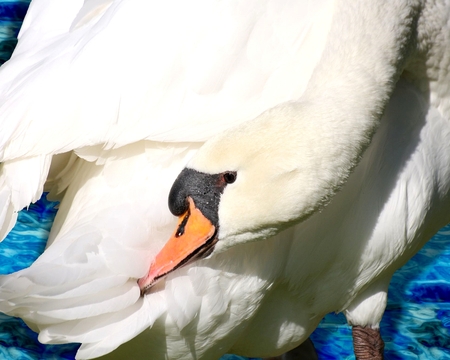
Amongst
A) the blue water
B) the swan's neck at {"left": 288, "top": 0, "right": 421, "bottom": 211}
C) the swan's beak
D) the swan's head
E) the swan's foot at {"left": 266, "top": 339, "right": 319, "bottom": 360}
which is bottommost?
the swan's foot at {"left": 266, "top": 339, "right": 319, "bottom": 360}

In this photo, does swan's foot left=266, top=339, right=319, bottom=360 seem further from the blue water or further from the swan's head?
the swan's head

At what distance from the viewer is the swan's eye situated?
1853 mm

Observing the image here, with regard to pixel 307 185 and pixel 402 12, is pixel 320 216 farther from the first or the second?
pixel 402 12

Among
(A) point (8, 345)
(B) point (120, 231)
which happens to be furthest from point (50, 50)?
(A) point (8, 345)

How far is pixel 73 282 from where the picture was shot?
1897 millimetres

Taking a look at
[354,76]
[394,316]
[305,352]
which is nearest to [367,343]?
[305,352]

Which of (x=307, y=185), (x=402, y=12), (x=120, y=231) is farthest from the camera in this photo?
(x=402, y=12)

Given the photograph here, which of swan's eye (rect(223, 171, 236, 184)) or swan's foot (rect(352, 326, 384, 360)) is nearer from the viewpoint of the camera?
swan's eye (rect(223, 171, 236, 184))

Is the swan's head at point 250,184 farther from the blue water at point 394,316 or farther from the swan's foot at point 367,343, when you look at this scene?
the blue water at point 394,316

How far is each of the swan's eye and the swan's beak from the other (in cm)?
9

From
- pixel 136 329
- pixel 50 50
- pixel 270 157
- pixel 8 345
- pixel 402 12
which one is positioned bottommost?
pixel 8 345

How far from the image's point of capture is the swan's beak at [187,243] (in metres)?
1.88

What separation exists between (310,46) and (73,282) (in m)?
0.77

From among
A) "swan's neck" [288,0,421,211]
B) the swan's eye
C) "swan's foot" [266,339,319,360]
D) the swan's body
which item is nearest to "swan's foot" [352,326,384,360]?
"swan's foot" [266,339,319,360]
